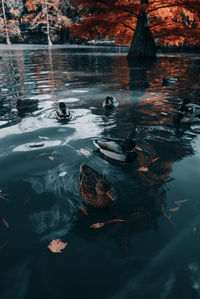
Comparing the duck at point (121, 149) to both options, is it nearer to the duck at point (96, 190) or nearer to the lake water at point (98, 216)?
the lake water at point (98, 216)

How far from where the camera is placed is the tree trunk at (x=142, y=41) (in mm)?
17375

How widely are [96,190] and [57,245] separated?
2.43 ft

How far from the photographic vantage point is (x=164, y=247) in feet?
7.31

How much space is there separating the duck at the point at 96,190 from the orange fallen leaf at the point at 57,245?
1.96 ft

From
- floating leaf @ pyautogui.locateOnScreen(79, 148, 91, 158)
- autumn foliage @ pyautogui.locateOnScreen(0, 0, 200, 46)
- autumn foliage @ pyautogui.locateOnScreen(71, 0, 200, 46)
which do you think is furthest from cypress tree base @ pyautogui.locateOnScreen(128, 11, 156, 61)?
floating leaf @ pyautogui.locateOnScreen(79, 148, 91, 158)

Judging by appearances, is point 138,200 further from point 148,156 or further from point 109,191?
point 148,156

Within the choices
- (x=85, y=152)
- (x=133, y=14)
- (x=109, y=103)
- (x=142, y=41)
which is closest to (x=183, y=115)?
(x=109, y=103)

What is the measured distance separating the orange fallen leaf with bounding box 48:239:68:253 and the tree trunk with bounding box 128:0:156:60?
1925 centimetres

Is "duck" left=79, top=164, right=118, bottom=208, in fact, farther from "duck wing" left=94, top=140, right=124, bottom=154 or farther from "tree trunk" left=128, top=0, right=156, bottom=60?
"tree trunk" left=128, top=0, right=156, bottom=60

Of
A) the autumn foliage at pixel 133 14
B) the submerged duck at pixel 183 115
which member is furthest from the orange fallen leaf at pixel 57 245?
the autumn foliage at pixel 133 14

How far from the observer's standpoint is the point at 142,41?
18.1 meters

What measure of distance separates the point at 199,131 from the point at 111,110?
267cm

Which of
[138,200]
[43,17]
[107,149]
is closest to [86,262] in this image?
[138,200]

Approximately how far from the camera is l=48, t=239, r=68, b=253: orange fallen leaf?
2.21m
